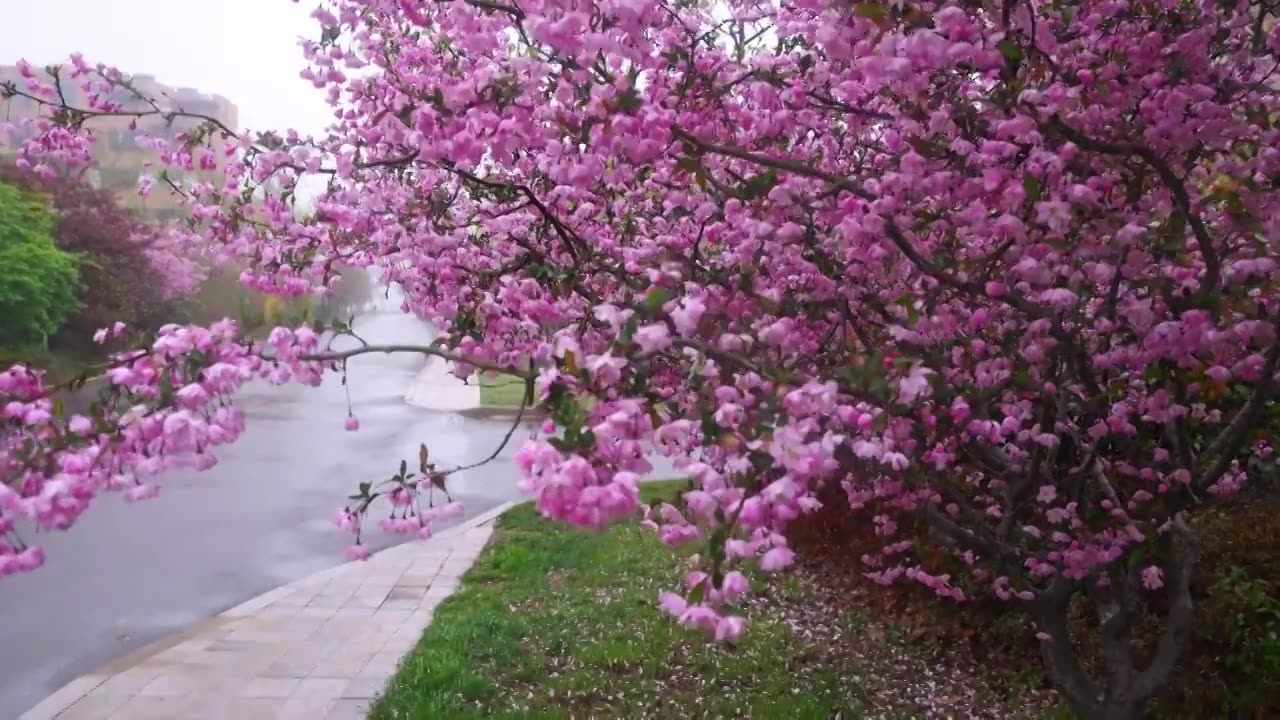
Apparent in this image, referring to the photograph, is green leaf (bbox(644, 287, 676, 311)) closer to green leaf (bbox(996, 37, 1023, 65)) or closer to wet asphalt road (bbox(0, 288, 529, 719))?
green leaf (bbox(996, 37, 1023, 65))

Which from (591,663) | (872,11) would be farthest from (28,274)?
(872,11)

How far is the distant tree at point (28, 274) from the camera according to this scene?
12.4 m

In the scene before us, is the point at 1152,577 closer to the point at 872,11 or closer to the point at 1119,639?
the point at 1119,639

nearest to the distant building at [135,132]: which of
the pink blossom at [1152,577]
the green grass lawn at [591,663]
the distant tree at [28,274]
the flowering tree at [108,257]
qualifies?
the flowering tree at [108,257]

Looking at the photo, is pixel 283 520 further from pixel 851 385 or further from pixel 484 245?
pixel 851 385

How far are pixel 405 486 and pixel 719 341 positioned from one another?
1082mm

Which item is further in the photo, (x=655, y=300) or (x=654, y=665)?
(x=654, y=665)

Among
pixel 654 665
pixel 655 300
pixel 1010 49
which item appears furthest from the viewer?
pixel 654 665

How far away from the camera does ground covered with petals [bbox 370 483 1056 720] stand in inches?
181

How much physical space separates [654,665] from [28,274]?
12025 millimetres

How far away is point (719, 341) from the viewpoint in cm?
225

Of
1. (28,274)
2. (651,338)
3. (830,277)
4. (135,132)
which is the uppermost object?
(135,132)

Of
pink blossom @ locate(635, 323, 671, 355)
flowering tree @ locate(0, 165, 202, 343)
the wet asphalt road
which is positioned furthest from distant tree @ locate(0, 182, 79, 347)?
pink blossom @ locate(635, 323, 671, 355)

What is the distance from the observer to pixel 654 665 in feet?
16.4
